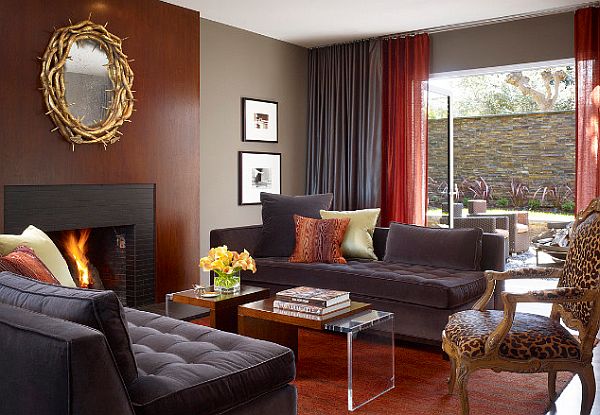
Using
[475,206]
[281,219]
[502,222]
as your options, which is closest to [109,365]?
[281,219]

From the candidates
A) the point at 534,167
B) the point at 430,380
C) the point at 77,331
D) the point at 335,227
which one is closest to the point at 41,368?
the point at 77,331

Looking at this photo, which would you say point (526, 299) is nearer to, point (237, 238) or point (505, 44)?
point (237, 238)

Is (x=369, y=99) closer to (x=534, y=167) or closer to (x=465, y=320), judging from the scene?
(x=465, y=320)

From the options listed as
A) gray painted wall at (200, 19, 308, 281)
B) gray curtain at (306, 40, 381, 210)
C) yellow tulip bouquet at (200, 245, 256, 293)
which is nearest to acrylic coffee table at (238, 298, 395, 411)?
yellow tulip bouquet at (200, 245, 256, 293)

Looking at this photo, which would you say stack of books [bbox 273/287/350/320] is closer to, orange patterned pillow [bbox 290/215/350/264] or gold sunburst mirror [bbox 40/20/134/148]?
orange patterned pillow [bbox 290/215/350/264]

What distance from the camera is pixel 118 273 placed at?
16.4 ft

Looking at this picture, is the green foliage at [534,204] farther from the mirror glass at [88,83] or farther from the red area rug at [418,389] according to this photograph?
the mirror glass at [88,83]

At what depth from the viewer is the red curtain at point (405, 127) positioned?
6.27 meters

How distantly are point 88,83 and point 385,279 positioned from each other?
2.64 metres

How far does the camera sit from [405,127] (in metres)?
6.37

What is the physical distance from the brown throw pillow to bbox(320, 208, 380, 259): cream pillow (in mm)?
2654

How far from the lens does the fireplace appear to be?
425 centimetres

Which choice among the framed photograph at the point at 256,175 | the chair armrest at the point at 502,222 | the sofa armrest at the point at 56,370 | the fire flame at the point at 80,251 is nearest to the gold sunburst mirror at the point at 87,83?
the fire flame at the point at 80,251

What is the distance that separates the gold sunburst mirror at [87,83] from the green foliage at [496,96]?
745 centimetres
